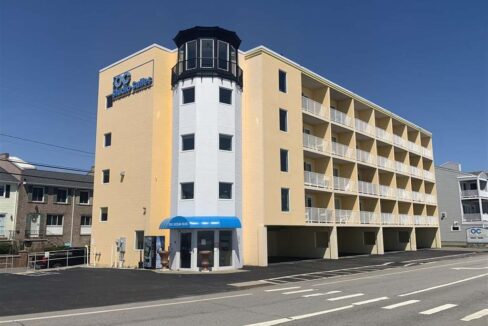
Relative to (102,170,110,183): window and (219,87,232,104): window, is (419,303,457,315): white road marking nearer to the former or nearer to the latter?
(219,87,232,104): window

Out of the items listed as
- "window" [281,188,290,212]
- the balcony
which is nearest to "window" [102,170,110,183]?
"window" [281,188,290,212]

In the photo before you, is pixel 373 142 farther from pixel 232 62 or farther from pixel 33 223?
pixel 33 223

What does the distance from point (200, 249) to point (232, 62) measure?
12.5 m

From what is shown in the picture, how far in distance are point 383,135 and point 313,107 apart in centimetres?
1338

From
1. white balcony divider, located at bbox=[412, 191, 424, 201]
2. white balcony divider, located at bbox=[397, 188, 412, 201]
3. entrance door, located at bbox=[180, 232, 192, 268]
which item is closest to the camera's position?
entrance door, located at bbox=[180, 232, 192, 268]

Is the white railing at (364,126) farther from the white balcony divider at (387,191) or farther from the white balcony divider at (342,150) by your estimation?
the white balcony divider at (387,191)

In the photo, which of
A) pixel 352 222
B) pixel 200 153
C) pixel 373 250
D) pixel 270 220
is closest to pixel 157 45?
pixel 200 153

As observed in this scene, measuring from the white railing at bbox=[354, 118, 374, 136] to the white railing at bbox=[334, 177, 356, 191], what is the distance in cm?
565

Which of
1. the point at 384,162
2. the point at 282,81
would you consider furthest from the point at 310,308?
the point at 384,162

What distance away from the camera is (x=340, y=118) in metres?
36.7

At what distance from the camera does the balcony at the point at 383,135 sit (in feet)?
140

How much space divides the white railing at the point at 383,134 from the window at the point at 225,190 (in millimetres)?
21427

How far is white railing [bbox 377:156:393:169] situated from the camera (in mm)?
42781

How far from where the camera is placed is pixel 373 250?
3928 centimetres
